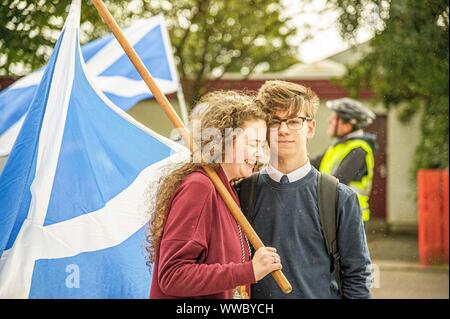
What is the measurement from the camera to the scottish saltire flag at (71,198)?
320 centimetres

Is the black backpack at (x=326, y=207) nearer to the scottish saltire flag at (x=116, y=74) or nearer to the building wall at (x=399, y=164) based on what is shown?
the scottish saltire flag at (x=116, y=74)

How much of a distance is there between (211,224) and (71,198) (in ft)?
4.06

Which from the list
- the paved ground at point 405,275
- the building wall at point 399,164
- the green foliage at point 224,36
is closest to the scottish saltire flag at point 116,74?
the paved ground at point 405,275

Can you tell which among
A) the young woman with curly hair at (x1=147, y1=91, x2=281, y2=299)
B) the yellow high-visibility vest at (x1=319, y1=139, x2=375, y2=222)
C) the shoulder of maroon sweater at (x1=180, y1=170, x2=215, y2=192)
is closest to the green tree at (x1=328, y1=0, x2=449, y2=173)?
the yellow high-visibility vest at (x1=319, y1=139, x2=375, y2=222)

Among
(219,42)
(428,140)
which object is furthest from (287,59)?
Answer: (428,140)

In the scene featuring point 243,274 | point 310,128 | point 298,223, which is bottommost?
point 243,274

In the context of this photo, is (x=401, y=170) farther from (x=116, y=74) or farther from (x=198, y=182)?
(x=198, y=182)

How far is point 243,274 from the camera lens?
2215mm

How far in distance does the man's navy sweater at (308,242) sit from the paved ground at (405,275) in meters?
5.04

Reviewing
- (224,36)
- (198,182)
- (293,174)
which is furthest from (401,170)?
(198,182)

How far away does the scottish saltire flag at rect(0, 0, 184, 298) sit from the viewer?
3.20 metres

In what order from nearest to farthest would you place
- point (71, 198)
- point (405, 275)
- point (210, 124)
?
point (210, 124)
point (71, 198)
point (405, 275)

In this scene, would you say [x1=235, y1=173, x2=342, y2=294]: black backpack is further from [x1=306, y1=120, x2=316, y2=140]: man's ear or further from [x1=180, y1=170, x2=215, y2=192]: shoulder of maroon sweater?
[x1=180, y1=170, x2=215, y2=192]: shoulder of maroon sweater
